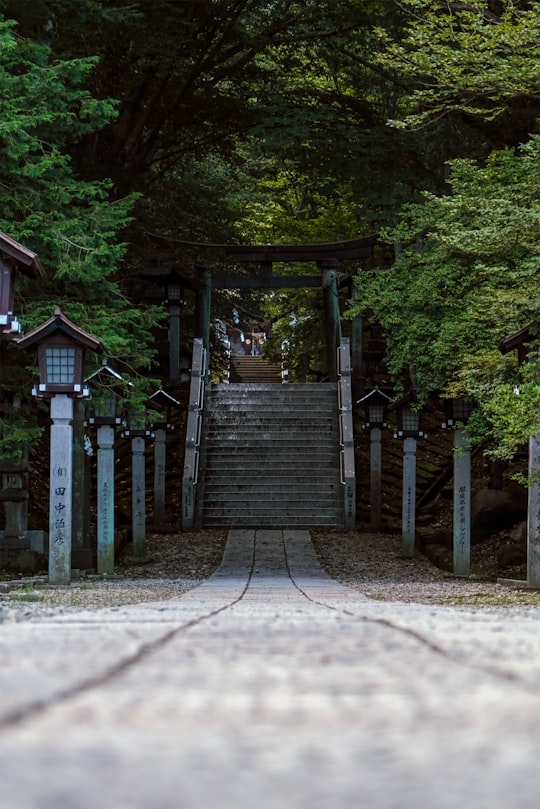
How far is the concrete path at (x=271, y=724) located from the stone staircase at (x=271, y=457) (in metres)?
19.4

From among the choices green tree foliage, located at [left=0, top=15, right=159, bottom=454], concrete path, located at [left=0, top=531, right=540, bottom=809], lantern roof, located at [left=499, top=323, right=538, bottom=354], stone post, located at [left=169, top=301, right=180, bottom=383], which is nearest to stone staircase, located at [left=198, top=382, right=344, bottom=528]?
stone post, located at [left=169, top=301, right=180, bottom=383]

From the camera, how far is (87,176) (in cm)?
1934

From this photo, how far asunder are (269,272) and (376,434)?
5.94 meters

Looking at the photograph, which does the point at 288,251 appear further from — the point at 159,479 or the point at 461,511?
the point at 461,511

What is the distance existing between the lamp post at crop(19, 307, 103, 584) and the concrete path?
9651 mm

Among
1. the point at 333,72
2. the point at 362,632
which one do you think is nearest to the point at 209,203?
the point at 333,72

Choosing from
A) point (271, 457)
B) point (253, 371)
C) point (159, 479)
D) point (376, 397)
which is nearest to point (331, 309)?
point (271, 457)

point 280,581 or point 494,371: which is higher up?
point 494,371

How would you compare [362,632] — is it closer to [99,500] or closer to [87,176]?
[99,500]

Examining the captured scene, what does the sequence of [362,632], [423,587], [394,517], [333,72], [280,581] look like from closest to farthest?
[362,632] → [423,587] → [280,581] → [394,517] → [333,72]

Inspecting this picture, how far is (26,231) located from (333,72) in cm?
1390

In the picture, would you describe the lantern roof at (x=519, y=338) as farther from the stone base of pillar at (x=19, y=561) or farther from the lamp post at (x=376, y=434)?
the lamp post at (x=376, y=434)

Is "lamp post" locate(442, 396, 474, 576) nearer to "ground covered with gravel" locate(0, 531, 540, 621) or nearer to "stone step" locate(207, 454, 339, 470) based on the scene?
"ground covered with gravel" locate(0, 531, 540, 621)

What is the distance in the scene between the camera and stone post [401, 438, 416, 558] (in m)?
18.5
